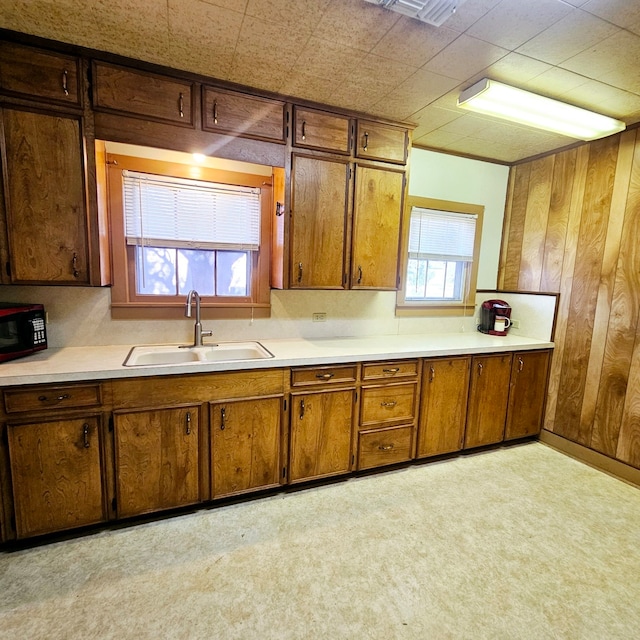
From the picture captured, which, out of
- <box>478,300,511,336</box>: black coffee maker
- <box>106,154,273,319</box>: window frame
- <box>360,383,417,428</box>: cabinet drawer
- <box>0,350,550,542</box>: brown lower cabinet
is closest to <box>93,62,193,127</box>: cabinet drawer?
<box>106,154,273,319</box>: window frame

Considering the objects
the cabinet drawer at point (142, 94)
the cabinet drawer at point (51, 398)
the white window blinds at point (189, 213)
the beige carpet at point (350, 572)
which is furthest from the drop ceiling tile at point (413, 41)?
the beige carpet at point (350, 572)

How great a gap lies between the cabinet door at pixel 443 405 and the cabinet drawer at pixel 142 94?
233 centimetres

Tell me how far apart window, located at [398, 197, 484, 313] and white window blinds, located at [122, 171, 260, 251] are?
55.8 inches

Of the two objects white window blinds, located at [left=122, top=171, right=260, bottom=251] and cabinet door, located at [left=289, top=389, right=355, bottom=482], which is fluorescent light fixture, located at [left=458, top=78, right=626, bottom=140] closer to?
white window blinds, located at [left=122, top=171, right=260, bottom=251]

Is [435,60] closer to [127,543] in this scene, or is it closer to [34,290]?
[34,290]

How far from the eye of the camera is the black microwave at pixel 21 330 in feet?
5.97

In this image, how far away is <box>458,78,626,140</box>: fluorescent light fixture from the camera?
2115 mm

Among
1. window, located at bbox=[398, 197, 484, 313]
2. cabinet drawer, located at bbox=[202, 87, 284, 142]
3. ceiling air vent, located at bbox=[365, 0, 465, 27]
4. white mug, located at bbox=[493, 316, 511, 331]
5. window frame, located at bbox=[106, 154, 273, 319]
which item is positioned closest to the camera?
ceiling air vent, located at bbox=[365, 0, 465, 27]

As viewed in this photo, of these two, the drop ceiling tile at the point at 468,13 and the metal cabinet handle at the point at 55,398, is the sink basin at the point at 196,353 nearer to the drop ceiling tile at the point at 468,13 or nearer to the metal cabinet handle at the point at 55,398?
the metal cabinet handle at the point at 55,398

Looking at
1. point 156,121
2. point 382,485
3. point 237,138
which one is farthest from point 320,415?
point 156,121

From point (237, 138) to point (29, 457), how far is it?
6.93ft

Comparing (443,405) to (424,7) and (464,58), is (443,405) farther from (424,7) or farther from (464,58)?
(424,7)

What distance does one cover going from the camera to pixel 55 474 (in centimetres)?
180

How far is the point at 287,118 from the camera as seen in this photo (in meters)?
2.28
